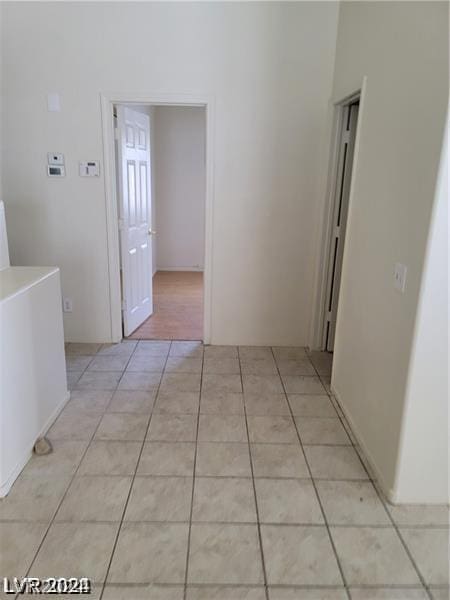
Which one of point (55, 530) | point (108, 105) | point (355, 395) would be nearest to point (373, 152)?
point (355, 395)

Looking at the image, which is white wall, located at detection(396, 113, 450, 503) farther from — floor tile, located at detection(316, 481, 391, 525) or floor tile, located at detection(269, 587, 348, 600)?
floor tile, located at detection(269, 587, 348, 600)

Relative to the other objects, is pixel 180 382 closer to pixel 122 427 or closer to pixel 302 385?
pixel 122 427

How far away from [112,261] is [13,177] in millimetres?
1007

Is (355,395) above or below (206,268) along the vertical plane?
below

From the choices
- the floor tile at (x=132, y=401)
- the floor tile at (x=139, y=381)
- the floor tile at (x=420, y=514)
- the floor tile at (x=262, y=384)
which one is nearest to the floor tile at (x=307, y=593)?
the floor tile at (x=420, y=514)

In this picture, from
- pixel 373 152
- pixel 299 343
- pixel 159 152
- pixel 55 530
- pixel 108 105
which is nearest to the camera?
pixel 55 530

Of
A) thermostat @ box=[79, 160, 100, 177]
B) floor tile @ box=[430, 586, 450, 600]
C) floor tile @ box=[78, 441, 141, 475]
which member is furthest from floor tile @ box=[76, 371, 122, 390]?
floor tile @ box=[430, 586, 450, 600]

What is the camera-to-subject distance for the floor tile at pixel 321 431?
2461mm

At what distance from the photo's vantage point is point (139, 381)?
10.2ft

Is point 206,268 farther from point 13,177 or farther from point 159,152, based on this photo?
point 159,152

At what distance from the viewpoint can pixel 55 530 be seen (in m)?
1.78

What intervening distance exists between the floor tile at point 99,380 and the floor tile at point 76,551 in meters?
1.27

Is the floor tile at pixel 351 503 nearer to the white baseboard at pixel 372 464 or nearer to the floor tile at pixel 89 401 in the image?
the white baseboard at pixel 372 464

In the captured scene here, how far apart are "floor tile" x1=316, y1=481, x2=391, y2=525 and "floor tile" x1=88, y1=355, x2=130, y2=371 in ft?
6.03
